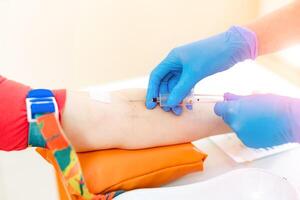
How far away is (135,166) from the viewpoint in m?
0.81

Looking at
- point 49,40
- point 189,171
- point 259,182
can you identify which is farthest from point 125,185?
point 49,40

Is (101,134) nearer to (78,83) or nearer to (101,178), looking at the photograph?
(101,178)

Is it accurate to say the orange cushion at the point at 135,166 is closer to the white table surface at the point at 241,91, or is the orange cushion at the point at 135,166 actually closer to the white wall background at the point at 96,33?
the white table surface at the point at 241,91

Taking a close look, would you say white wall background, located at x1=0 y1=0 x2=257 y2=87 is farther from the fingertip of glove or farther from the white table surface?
the fingertip of glove

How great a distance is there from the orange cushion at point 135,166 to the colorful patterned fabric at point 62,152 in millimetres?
65

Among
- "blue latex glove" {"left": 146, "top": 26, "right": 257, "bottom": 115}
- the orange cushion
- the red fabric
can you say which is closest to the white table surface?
the orange cushion

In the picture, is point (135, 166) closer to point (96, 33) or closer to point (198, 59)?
point (198, 59)

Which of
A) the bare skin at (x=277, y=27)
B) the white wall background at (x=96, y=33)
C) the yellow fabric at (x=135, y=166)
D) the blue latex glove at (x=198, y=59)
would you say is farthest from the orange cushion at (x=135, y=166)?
the white wall background at (x=96, y=33)

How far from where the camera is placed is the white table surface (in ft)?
3.02

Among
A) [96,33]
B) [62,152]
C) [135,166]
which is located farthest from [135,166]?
[96,33]

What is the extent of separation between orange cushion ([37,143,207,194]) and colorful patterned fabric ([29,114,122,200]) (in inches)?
2.6

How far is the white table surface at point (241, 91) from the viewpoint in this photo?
3.02 ft

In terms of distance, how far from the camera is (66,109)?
0.76 meters

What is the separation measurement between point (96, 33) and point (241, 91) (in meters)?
0.84
